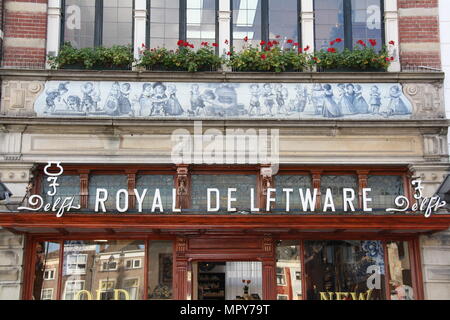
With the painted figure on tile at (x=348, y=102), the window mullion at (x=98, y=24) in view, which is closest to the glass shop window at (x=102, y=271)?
the window mullion at (x=98, y=24)

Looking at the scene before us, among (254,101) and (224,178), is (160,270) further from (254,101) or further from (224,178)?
(254,101)

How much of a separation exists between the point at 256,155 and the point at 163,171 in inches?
76.1

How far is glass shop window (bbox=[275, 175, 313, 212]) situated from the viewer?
12727 millimetres

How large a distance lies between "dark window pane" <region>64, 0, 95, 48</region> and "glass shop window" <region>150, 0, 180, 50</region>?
1312 mm

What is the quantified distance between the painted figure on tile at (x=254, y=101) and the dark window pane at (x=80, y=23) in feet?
11.8

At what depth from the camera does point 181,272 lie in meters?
12.3

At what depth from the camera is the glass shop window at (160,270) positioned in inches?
486

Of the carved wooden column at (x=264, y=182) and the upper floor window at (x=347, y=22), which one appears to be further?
the upper floor window at (x=347, y=22)

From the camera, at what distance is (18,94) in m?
12.8

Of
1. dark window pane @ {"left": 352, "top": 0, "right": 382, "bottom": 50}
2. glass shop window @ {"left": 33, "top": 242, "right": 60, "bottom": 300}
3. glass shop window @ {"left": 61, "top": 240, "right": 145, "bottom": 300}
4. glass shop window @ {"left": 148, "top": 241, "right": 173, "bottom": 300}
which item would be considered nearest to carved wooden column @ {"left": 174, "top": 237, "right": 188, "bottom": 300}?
glass shop window @ {"left": 148, "top": 241, "right": 173, "bottom": 300}

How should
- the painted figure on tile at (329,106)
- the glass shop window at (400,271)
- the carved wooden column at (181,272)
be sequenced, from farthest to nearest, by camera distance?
1. the painted figure on tile at (329,106)
2. the glass shop window at (400,271)
3. the carved wooden column at (181,272)

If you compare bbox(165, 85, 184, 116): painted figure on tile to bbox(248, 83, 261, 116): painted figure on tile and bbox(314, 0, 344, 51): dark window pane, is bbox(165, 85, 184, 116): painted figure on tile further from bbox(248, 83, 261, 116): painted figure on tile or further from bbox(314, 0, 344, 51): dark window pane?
bbox(314, 0, 344, 51): dark window pane

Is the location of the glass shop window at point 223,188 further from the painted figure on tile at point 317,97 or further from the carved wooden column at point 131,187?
the painted figure on tile at point 317,97

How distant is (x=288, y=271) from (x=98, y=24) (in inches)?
260
